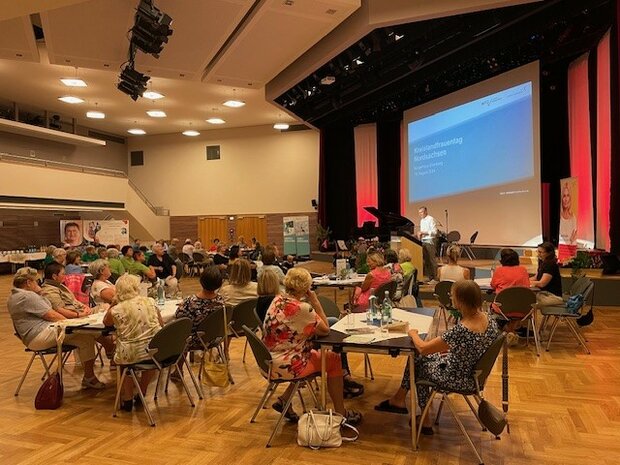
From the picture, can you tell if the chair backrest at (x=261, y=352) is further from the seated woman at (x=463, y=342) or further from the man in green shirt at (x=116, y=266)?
the man in green shirt at (x=116, y=266)

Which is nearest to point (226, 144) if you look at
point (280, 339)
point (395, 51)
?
point (395, 51)

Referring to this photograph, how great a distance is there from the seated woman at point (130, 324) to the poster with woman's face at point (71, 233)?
50.1 ft

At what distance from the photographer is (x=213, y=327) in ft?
14.4

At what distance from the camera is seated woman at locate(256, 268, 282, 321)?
425 cm

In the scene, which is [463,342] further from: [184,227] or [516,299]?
[184,227]

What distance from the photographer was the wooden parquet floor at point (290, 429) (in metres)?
3.19

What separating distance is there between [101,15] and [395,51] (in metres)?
5.82

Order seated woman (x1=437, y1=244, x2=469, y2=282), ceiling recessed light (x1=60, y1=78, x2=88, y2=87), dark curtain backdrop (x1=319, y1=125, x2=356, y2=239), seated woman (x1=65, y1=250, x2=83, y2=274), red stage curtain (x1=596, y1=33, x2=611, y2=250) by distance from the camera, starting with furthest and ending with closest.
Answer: dark curtain backdrop (x1=319, y1=125, x2=356, y2=239)
ceiling recessed light (x1=60, y1=78, x2=88, y2=87)
red stage curtain (x1=596, y1=33, x2=611, y2=250)
seated woman (x1=65, y1=250, x2=83, y2=274)
seated woman (x1=437, y1=244, x2=469, y2=282)

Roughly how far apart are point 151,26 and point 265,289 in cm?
379

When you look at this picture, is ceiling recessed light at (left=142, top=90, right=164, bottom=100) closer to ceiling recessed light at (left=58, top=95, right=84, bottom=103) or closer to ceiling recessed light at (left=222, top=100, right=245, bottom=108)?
ceiling recessed light at (left=222, top=100, right=245, bottom=108)

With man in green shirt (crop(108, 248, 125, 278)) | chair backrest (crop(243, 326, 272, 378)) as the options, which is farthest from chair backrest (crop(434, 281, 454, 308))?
man in green shirt (crop(108, 248, 125, 278))

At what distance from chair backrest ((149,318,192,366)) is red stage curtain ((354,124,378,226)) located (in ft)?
45.5

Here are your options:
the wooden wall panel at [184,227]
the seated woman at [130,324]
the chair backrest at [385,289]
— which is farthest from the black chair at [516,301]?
the wooden wall panel at [184,227]

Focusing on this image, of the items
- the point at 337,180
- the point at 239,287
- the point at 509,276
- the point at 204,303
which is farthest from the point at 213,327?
the point at 337,180
